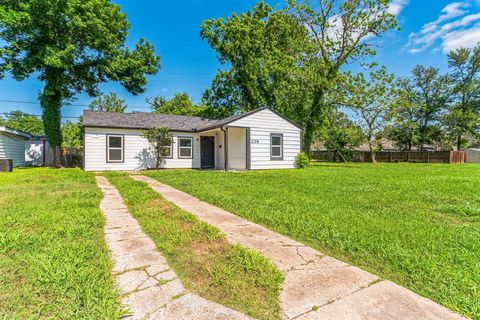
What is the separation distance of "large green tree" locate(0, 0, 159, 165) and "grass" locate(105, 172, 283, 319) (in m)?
14.3

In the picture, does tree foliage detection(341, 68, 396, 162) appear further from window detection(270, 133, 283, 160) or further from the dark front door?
the dark front door

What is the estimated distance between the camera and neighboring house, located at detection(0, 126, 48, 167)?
45.7 feet

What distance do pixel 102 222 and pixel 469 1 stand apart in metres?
17.8

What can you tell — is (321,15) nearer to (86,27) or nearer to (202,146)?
(202,146)

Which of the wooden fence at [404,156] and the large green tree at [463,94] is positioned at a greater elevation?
the large green tree at [463,94]

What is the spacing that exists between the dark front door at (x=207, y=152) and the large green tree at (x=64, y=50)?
6557 millimetres

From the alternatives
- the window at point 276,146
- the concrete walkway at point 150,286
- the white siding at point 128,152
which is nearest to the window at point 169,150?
the white siding at point 128,152

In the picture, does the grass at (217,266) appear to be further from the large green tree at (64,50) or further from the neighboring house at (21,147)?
the neighboring house at (21,147)

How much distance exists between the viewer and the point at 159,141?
1302cm

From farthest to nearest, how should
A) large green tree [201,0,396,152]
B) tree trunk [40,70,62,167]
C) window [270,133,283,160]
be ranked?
1. large green tree [201,0,396,152]
2. tree trunk [40,70,62,167]
3. window [270,133,283,160]

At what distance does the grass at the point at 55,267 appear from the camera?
162 centimetres

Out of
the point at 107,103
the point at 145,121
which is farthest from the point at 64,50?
the point at 107,103

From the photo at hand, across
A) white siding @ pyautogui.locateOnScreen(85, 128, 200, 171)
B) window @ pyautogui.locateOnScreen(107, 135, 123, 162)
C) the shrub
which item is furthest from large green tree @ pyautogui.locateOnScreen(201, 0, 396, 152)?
window @ pyautogui.locateOnScreen(107, 135, 123, 162)

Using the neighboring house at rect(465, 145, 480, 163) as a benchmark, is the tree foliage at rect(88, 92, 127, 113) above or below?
above
